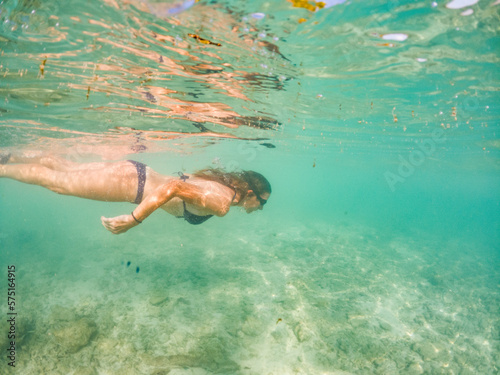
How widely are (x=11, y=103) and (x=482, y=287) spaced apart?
2585 cm

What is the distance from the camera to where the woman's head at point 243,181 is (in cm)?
634

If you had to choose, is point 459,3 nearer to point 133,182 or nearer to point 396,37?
point 396,37

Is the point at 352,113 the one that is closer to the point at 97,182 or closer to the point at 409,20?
Answer: the point at 409,20

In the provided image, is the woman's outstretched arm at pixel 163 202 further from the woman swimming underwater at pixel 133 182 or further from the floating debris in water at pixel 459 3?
the floating debris in water at pixel 459 3

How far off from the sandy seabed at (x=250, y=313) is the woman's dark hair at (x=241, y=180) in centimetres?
493

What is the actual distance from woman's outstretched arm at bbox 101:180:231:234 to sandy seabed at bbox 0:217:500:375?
483cm

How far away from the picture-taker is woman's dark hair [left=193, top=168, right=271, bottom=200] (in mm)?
6340

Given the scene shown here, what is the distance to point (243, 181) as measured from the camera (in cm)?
646

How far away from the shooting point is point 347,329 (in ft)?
27.3

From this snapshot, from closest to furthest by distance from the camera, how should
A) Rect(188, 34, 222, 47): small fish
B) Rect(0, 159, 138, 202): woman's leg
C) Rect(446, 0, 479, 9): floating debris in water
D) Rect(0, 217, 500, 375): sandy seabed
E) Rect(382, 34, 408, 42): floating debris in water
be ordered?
Rect(446, 0, 479, 9): floating debris in water < Rect(0, 159, 138, 202): woman's leg < Rect(188, 34, 222, 47): small fish < Rect(382, 34, 408, 42): floating debris in water < Rect(0, 217, 500, 375): sandy seabed

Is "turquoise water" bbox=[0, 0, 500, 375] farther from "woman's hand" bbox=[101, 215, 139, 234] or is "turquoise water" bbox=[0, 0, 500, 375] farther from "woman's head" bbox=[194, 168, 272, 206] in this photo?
"woman's hand" bbox=[101, 215, 139, 234]

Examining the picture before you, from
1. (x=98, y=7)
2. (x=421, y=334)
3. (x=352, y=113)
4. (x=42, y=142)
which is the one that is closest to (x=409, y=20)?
(x=98, y=7)

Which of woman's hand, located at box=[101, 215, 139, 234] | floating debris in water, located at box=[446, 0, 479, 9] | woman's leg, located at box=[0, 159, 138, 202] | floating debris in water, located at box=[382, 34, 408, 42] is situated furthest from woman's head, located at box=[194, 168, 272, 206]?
floating debris in water, located at box=[446, 0, 479, 9]

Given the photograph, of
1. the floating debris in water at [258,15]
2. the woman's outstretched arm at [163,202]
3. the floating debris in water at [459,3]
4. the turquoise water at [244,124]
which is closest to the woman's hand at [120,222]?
the woman's outstretched arm at [163,202]
